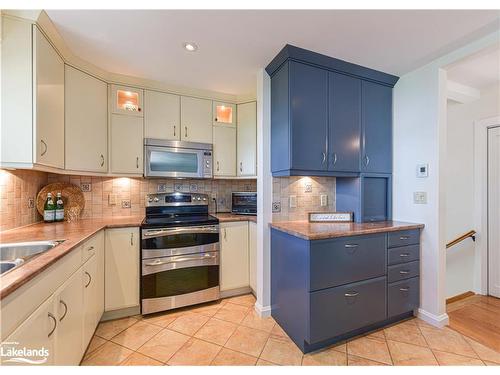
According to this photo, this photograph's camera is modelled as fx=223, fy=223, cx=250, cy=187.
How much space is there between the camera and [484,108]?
2.54 metres

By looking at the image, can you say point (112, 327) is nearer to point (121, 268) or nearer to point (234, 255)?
point (121, 268)

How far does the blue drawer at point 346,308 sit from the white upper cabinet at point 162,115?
2.10 metres

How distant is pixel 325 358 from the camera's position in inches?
61.7

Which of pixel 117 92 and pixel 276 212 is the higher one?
pixel 117 92

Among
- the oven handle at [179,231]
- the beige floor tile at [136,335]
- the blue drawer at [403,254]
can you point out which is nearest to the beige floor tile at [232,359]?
the beige floor tile at [136,335]

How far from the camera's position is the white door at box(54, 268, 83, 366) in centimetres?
114

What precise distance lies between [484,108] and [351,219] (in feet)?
6.83

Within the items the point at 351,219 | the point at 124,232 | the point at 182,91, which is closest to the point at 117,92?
the point at 182,91

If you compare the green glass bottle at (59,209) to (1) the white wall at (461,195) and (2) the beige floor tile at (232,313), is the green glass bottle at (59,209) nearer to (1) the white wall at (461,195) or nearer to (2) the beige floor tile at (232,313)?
(2) the beige floor tile at (232,313)

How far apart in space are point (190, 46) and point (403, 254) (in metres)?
2.51

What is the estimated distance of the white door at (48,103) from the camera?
1467mm

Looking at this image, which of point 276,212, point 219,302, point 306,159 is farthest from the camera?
point 219,302

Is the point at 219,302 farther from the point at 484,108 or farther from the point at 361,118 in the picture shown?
the point at 484,108

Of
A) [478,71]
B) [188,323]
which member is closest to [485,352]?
[188,323]
